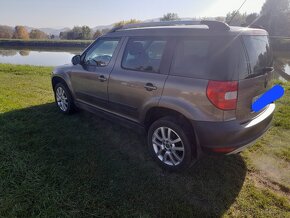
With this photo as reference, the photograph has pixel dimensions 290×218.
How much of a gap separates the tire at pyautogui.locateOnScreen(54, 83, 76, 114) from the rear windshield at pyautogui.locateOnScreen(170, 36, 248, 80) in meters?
2.85

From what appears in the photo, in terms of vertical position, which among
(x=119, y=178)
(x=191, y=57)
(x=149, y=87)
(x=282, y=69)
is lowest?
Answer: (x=119, y=178)

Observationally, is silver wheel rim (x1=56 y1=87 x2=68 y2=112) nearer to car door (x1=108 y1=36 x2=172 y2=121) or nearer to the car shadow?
the car shadow

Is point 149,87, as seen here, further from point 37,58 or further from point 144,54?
point 37,58

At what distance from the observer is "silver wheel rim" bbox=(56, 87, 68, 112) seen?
4.86 meters

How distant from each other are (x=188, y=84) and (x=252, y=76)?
2.39 feet

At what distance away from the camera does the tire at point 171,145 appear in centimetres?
279

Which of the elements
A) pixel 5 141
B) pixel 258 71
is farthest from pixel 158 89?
pixel 5 141

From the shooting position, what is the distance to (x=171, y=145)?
297cm

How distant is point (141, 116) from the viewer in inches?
126

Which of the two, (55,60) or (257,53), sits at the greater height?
(257,53)

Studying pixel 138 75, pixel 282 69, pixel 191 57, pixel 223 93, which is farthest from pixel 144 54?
pixel 282 69

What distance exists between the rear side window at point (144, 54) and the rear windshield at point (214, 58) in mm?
407

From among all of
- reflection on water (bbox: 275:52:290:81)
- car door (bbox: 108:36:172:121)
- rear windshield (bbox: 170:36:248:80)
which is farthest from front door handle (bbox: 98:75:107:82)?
reflection on water (bbox: 275:52:290:81)

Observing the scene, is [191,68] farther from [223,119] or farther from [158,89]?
[223,119]
